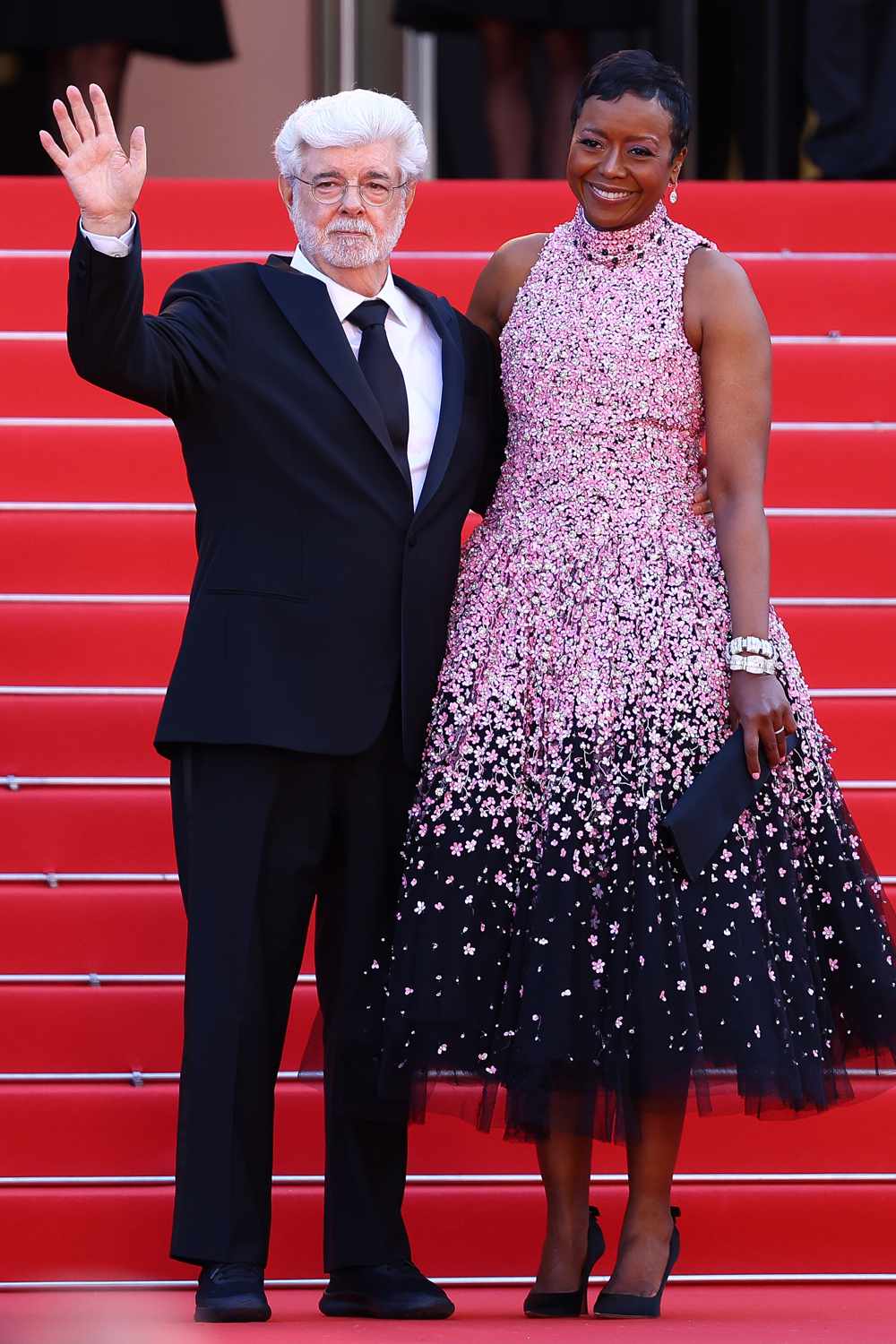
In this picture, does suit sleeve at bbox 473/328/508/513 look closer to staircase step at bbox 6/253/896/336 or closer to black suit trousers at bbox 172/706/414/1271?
black suit trousers at bbox 172/706/414/1271

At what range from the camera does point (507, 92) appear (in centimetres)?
641

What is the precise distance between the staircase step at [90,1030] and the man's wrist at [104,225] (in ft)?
4.78

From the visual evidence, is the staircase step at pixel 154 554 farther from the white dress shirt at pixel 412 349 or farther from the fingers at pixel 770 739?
the fingers at pixel 770 739

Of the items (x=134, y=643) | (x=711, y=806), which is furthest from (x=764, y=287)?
(x=711, y=806)

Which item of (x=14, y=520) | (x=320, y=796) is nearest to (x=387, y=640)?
(x=320, y=796)

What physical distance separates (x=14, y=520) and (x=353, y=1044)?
1.87 meters

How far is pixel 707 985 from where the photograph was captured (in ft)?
9.57

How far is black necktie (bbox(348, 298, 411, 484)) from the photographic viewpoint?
10.0 feet

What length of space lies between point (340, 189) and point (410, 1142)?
149 cm

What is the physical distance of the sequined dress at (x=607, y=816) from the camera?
2.90 meters

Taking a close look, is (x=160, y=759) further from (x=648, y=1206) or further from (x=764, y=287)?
(x=764, y=287)

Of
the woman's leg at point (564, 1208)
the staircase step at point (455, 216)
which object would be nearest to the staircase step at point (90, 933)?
the woman's leg at point (564, 1208)

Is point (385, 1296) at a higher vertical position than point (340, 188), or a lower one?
lower

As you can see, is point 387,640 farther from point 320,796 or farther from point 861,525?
point 861,525
